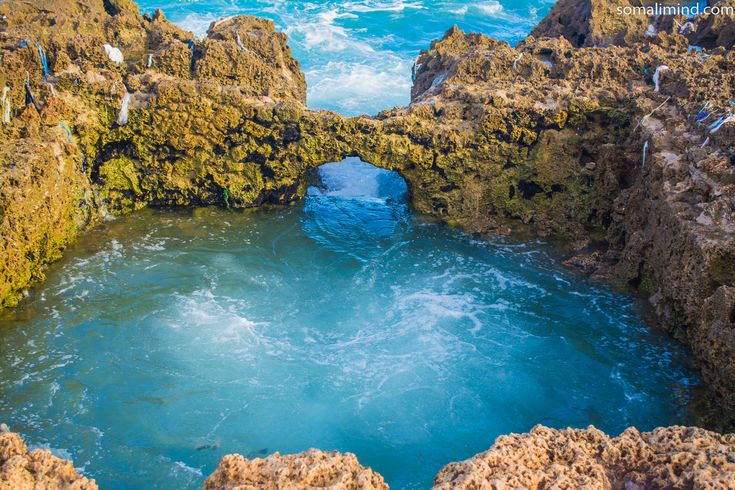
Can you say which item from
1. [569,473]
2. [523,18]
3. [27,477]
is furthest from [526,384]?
[523,18]

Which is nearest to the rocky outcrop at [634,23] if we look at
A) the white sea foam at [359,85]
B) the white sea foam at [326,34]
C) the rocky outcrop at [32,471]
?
the white sea foam at [359,85]

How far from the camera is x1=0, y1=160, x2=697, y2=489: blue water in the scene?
706 centimetres

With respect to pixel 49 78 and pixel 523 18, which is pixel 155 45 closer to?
pixel 49 78

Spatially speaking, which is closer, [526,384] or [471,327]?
[526,384]

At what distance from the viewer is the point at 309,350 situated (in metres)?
8.43

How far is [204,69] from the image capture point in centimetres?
1082

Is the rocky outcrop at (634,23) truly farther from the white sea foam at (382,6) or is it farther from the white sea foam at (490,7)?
the white sea foam at (382,6)

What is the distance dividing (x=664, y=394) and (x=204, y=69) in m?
8.58

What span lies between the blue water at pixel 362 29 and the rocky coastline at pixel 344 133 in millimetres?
7808

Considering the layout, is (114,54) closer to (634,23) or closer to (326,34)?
(634,23)

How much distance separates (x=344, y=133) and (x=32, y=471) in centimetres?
743

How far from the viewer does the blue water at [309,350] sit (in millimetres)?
7062

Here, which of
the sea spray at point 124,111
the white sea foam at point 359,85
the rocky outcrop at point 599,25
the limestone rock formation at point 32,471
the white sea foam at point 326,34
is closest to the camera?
the limestone rock formation at point 32,471

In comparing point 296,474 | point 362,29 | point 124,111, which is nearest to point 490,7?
point 362,29
